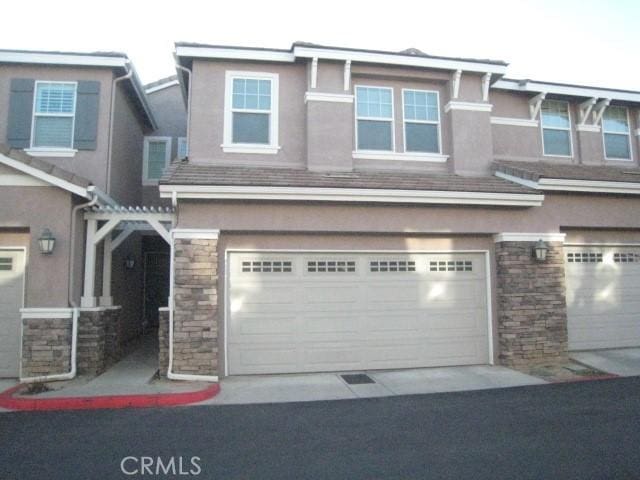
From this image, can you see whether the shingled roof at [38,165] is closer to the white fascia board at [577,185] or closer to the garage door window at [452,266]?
the garage door window at [452,266]

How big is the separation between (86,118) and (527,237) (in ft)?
30.5

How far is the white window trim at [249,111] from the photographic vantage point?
32.0ft

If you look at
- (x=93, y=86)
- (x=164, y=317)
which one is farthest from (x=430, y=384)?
(x=93, y=86)

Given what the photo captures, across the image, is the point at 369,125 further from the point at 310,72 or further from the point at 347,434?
the point at 347,434

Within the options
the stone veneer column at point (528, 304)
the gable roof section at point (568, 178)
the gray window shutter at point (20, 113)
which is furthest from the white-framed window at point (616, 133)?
the gray window shutter at point (20, 113)

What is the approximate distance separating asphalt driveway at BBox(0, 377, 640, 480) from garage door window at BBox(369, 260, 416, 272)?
2700 mm

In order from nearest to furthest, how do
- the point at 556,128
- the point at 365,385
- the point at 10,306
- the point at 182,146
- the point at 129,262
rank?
→ the point at 365,385
the point at 10,306
the point at 556,128
the point at 129,262
the point at 182,146

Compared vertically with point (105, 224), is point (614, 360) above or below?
below

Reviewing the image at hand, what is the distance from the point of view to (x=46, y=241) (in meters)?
8.04

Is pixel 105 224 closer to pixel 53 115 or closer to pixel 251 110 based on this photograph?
pixel 53 115

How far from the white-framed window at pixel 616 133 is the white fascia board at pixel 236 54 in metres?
8.24

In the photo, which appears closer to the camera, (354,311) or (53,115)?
(354,311)

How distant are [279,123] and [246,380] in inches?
202

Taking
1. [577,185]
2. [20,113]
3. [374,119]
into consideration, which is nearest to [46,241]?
[20,113]
